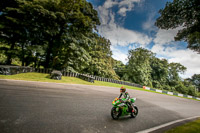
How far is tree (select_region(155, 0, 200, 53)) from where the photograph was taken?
5.07 meters

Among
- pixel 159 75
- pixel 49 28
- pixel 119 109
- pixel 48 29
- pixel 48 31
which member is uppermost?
pixel 49 28

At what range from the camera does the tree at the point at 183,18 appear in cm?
507

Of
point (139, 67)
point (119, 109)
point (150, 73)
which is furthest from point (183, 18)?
point (150, 73)

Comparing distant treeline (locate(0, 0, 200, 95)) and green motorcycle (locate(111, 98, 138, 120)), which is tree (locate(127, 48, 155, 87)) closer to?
distant treeline (locate(0, 0, 200, 95))

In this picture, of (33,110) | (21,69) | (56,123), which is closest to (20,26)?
(21,69)

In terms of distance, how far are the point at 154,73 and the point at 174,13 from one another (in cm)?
3538

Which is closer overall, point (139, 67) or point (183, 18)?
point (183, 18)

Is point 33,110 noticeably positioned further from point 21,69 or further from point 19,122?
point 21,69

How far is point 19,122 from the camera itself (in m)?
2.72

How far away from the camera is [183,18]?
566 cm

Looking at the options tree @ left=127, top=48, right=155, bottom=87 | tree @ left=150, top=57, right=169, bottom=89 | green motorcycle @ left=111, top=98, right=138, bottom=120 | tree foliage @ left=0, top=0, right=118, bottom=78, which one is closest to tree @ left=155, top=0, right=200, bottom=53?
green motorcycle @ left=111, top=98, right=138, bottom=120

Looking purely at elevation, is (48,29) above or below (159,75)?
above

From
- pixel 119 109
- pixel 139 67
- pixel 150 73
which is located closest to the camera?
pixel 119 109

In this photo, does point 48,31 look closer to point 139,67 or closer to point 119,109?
point 119,109
